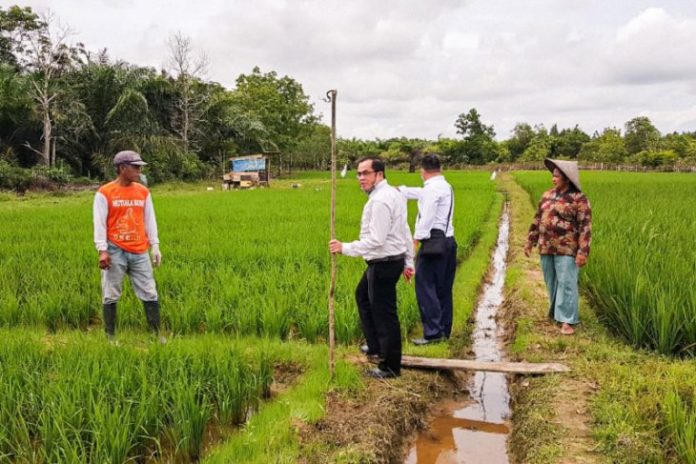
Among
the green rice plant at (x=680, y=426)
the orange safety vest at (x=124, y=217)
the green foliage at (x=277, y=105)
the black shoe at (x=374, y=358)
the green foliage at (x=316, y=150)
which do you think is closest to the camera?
the green rice plant at (x=680, y=426)

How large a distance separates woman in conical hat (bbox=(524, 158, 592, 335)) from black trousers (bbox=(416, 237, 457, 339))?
942 mm

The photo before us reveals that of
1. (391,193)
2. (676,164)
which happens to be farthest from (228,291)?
(676,164)

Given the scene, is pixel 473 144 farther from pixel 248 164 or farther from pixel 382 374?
pixel 382 374

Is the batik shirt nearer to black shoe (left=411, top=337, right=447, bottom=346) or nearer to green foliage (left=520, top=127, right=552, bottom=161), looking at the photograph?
black shoe (left=411, top=337, right=447, bottom=346)

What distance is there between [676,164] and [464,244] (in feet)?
156

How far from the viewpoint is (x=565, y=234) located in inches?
189

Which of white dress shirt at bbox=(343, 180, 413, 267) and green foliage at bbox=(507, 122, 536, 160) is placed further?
green foliage at bbox=(507, 122, 536, 160)

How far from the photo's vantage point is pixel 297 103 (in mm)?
39469

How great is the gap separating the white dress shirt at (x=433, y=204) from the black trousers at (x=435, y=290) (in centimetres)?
23

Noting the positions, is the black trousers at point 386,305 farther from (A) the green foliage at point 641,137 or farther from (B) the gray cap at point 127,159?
(A) the green foliage at point 641,137

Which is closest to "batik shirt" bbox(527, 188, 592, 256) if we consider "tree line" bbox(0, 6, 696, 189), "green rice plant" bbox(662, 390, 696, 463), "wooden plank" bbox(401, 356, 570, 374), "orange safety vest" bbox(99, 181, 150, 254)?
"wooden plank" bbox(401, 356, 570, 374)

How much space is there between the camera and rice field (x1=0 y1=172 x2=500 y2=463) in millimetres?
2828

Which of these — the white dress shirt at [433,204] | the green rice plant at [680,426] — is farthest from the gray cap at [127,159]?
the green rice plant at [680,426]

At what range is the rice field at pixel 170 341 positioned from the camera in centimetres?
283
